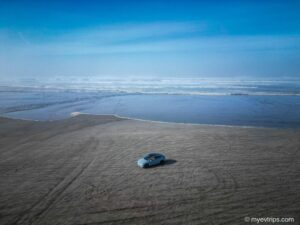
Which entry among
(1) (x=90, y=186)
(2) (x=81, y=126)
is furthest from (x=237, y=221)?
(2) (x=81, y=126)

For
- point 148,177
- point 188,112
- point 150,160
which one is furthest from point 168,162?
point 188,112

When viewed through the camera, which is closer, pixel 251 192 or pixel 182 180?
pixel 251 192

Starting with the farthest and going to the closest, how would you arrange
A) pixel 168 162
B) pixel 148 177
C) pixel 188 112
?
1. pixel 188 112
2. pixel 168 162
3. pixel 148 177

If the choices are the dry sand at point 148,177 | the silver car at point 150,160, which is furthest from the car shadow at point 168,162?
the silver car at point 150,160

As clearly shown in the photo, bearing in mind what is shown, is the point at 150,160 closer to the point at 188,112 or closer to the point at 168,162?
the point at 168,162

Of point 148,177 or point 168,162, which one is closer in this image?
point 148,177

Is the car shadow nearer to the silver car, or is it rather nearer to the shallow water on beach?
the silver car

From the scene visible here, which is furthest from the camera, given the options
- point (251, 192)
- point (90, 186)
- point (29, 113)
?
point (29, 113)

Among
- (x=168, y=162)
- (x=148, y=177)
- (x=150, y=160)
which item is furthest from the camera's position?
(x=168, y=162)

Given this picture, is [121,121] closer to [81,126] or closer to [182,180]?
[81,126]
